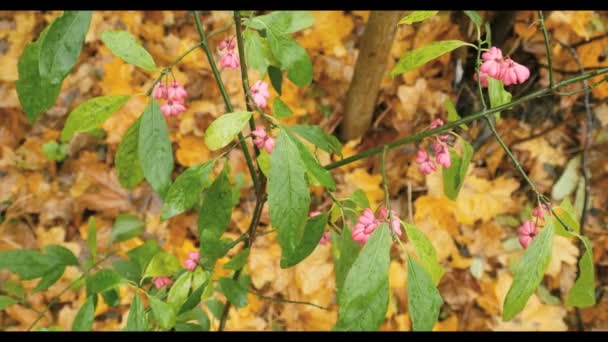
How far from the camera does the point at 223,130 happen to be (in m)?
0.68

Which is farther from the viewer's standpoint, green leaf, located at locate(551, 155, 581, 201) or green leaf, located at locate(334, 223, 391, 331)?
green leaf, located at locate(551, 155, 581, 201)

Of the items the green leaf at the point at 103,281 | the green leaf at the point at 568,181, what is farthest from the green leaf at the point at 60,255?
the green leaf at the point at 568,181

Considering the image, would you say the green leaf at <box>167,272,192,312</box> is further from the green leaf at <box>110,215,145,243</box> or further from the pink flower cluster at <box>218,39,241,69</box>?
the green leaf at <box>110,215,145,243</box>

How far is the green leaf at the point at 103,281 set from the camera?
855 millimetres

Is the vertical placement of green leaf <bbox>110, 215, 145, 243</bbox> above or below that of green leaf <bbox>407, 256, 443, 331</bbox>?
below

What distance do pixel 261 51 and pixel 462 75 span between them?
1.30 metres

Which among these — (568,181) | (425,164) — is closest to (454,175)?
(425,164)

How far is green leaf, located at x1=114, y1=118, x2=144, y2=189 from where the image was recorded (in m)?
0.85

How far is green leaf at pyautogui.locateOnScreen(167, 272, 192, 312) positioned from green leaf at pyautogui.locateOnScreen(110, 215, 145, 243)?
49cm

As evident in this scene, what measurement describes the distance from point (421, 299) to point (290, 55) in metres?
0.42

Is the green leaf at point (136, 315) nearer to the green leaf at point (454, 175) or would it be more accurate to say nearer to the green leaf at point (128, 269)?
the green leaf at point (128, 269)

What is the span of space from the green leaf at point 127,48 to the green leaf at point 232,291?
436 mm

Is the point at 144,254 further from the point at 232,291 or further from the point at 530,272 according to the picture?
the point at 530,272

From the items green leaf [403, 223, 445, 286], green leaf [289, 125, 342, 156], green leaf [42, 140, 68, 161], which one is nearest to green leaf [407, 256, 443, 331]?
green leaf [403, 223, 445, 286]
